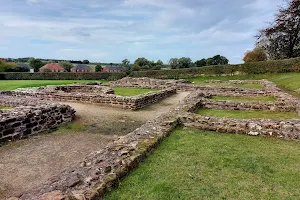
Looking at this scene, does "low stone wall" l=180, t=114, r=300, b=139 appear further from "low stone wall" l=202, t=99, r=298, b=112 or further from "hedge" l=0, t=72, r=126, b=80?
"hedge" l=0, t=72, r=126, b=80

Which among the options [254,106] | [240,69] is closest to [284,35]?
[240,69]

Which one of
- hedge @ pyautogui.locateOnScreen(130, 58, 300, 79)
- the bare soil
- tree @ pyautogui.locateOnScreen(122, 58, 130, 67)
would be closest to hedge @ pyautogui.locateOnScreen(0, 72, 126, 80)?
hedge @ pyautogui.locateOnScreen(130, 58, 300, 79)

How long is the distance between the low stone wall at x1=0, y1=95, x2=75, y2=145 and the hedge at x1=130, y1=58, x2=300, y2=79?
90.0 ft

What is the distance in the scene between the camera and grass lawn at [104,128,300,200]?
12.0 feet

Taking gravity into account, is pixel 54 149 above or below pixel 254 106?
below

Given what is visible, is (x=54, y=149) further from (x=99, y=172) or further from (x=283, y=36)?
(x=283, y=36)

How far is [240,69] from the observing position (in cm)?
3262

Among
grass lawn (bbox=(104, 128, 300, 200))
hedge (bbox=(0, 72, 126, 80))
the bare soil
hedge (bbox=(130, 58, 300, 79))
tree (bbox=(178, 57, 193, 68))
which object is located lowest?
the bare soil

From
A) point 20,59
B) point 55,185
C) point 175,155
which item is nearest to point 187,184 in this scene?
point 175,155

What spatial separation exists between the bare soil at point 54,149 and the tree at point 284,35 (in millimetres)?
35063

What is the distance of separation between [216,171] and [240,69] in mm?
30797

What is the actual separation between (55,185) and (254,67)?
32.4 metres

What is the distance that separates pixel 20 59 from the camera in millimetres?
135750

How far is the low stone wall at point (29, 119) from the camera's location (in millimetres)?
7164
